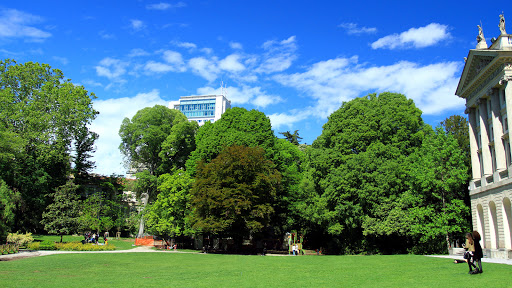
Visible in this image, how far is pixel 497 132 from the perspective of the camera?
28.6m

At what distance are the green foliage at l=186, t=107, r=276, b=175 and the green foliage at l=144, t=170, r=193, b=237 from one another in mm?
2481

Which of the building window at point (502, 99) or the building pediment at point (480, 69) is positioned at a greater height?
the building pediment at point (480, 69)

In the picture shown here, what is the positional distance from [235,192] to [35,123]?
25.8m

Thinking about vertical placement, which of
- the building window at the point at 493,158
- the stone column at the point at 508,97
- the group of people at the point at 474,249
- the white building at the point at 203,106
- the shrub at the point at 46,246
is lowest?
the shrub at the point at 46,246

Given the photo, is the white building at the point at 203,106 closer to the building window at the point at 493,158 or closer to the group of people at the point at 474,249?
the building window at the point at 493,158

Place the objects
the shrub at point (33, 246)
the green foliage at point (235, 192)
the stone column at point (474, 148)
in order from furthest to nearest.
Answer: the green foliage at point (235, 192) < the shrub at point (33, 246) < the stone column at point (474, 148)

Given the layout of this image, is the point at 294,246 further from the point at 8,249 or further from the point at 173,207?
the point at 8,249

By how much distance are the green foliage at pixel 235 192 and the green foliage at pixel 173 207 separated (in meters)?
5.77

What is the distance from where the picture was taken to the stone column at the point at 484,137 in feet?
101

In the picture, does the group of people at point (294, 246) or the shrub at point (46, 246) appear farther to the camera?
the group of people at point (294, 246)

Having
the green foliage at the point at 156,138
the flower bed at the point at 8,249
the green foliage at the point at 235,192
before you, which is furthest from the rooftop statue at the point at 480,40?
the flower bed at the point at 8,249

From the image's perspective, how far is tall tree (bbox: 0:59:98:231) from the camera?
144 ft

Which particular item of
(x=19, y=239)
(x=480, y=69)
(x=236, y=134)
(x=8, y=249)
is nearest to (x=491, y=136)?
(x=480, y=69)

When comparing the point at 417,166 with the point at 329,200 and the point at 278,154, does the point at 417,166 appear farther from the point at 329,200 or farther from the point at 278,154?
the point at 278,154
